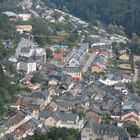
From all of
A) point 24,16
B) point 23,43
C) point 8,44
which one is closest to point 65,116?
point 8,44

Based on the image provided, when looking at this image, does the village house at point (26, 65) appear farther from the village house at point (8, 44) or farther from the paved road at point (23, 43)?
the village house at point (8, 44)

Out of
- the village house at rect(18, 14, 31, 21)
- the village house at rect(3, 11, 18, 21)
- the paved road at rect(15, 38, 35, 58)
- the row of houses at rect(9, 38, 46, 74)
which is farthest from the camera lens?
the village house at rect(18, 14, 31, 21)

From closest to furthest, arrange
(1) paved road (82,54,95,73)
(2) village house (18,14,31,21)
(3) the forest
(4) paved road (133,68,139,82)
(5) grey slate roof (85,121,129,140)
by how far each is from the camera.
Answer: (5) grey slate roof (85,121,129,140)
(4) paved road (133,68,139,82)
(1) paved road (82,54,95,73)
(2) village house (18,14,31,21)
(3) the forest

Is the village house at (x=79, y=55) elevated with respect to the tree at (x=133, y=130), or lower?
elevated

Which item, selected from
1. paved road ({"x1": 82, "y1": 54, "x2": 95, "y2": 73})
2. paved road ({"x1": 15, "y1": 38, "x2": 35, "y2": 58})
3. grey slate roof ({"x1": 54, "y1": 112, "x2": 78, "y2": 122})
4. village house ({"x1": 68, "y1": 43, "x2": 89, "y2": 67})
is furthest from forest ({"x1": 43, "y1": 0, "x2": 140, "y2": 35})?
grey slate roof ({"x1": 54, "y1": 112, "x2": 78, "y2": 122})

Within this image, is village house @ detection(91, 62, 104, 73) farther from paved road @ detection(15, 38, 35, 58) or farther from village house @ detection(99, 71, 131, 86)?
paved road @ detection(15, 38, 35, 58)

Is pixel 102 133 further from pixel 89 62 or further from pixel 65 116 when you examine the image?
pixel 89 62

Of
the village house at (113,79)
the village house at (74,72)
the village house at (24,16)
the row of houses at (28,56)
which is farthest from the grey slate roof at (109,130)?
the village house at (24,16)

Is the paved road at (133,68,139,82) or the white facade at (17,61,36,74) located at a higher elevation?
the white facade at (17,61,36,74)

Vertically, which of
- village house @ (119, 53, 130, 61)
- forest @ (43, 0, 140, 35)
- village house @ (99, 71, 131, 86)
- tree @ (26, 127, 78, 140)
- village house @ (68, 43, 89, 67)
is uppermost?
forest @ (43, 0, 140, 35)
